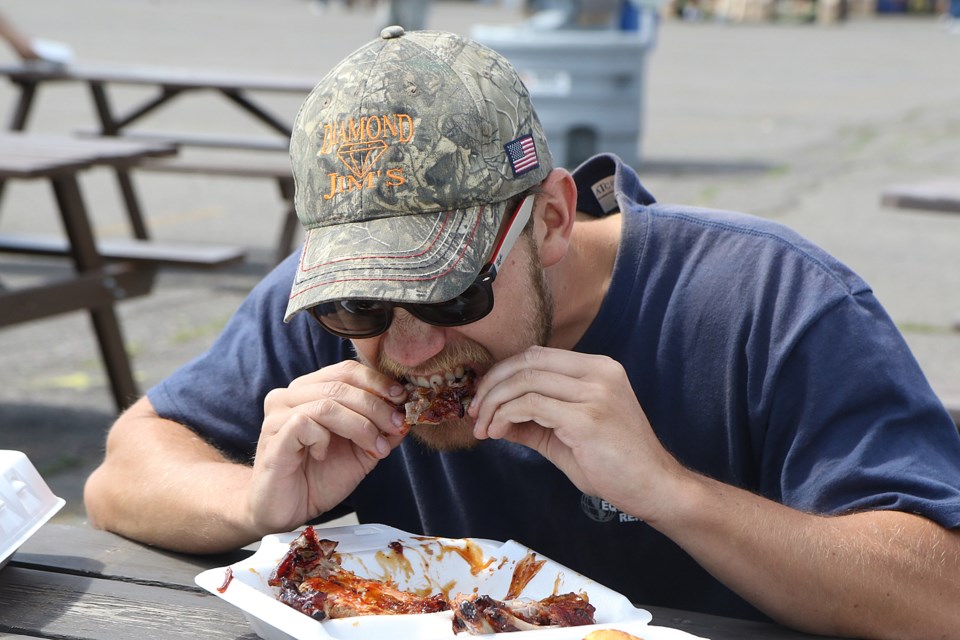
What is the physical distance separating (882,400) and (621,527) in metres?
0.54

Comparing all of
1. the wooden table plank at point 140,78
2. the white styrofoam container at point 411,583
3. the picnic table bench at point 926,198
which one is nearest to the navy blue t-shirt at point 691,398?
the white styrofoam container at point 411,583

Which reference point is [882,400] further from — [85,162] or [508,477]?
[85,162]

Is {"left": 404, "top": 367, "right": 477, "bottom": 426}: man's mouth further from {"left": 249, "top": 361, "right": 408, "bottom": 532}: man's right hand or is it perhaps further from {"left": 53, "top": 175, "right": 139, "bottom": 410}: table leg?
{"left": 53, "top": 175, "right": 139, "bottom": 410}: table leg

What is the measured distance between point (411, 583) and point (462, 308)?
17.5 inches

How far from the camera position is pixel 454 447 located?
222 centimetres

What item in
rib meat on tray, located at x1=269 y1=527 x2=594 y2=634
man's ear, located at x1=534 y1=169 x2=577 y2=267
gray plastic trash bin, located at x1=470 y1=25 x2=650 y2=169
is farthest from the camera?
gray plastic trash bin, located at x1=470 y1=25 x2=650 y2=169

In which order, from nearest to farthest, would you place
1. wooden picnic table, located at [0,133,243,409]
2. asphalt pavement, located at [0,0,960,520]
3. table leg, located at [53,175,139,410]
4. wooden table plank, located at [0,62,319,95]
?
wooden picnic table, located at [0,133,243,409]
table leg, located at [53,175,139,410]
asphalt pavement, located at [0,0,960,520]
wooden table plank, located at [0,62,319,95]

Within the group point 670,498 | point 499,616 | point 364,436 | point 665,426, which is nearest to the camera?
point 499,616

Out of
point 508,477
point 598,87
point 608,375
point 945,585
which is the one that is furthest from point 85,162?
point 598,87

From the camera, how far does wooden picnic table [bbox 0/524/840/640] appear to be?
6.25 ft

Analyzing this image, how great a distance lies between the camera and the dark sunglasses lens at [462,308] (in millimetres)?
2016

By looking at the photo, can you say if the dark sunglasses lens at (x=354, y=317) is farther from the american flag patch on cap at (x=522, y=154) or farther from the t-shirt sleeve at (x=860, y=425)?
the t-shirt sleeve at (x=860, y=425)

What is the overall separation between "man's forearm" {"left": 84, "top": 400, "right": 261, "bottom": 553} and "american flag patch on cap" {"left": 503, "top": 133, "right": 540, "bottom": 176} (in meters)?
0.75

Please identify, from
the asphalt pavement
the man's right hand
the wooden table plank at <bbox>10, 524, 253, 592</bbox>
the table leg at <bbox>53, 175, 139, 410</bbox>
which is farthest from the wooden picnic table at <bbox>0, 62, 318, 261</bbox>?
the man's right hand
